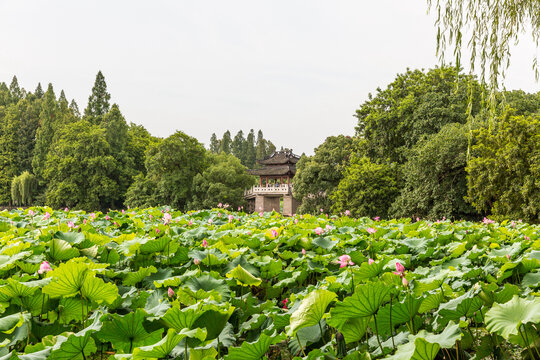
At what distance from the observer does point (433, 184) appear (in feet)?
48.4

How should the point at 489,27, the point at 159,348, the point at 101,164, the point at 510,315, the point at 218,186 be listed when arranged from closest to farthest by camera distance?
the point at 159,348, the point at 510,315, the point at 489,27, the point at 218,186, the point at 101,164

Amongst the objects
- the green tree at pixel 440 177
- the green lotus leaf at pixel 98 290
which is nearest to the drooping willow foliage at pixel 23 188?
the green tree at pixel 440 177

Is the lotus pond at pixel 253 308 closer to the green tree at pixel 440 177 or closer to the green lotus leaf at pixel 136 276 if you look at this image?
the green lotus leaf at pixel 136 276

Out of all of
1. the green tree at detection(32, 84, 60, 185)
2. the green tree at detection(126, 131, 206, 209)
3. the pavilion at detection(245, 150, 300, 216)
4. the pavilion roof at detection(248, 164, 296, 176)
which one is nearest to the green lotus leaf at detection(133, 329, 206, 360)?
the pavilion at detection(245, 150, 300, 216)

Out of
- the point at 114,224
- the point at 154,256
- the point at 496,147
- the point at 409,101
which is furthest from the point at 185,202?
the point at 154,256

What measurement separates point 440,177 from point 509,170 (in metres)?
2.79

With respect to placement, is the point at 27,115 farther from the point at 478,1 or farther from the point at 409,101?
the point at 478,1

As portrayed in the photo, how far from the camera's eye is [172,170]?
2552 cm

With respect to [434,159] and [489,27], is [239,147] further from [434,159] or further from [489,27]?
[489,27]

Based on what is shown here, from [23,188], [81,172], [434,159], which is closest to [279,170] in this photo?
[81,172]

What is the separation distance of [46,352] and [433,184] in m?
15.2

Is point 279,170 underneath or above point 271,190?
above

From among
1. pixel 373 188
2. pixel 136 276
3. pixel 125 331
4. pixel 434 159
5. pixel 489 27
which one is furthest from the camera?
pixel 373 188

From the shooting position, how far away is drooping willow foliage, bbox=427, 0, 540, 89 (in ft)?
11.3
